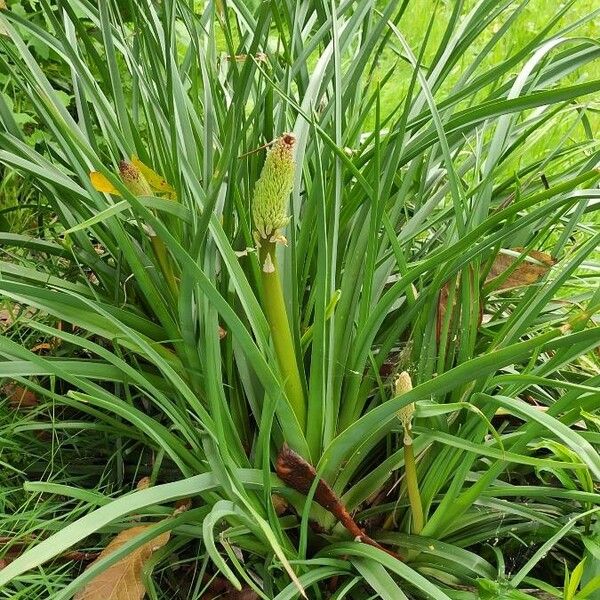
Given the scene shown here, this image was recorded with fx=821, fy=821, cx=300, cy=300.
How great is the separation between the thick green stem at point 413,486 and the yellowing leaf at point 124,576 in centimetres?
32

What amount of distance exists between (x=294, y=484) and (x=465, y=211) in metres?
0.46

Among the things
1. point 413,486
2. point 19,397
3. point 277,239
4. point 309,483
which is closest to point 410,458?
point 413,486

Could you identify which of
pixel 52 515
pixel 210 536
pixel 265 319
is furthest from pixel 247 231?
pixel 52 515

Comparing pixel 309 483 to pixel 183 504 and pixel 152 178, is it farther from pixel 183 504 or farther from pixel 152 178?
pixel 152 178

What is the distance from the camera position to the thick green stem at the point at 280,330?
92 centimetres

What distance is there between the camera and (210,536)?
2.79 feet

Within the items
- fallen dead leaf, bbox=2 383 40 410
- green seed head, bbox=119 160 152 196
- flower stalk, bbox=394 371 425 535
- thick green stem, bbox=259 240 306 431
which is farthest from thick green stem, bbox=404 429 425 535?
fallen dead leaf, bbox=2 383 40 410

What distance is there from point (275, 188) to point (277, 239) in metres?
0.08

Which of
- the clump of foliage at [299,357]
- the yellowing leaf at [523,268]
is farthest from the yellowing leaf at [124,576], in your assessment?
the yellowing leaf at [523,268]

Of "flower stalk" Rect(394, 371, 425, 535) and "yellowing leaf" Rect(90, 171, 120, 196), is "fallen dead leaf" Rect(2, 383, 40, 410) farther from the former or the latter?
"flower stalk" Rect(394, 371, 425, 535)

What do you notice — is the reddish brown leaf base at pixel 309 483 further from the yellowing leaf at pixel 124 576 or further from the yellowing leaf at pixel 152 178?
the yellowing leaf at pixel 152 178

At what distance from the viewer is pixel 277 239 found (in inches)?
34.4

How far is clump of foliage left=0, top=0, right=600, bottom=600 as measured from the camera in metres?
0.97

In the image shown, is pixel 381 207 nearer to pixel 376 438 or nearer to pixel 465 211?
pixel 465 211
